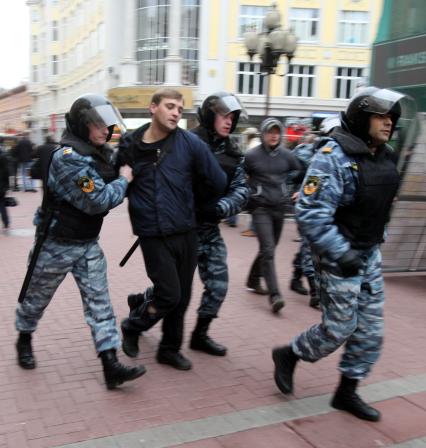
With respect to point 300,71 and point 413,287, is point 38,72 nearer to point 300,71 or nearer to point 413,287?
point 300,71

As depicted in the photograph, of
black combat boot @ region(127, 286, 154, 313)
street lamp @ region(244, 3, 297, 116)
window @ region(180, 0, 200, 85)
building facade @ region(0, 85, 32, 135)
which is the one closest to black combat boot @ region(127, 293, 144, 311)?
black combat boot @ region(127, 286, 154, 313)

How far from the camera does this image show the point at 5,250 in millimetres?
8586

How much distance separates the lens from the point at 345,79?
3681cm

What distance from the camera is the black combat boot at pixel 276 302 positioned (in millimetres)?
5449

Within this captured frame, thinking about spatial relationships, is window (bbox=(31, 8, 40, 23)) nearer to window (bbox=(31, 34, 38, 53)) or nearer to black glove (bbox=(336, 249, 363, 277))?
window (bbox=(31, 34, 38, 53))

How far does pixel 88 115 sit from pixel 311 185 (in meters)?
1.40

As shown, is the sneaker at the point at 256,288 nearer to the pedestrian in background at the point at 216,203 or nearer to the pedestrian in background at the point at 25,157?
the pedestrian in background at the point at 216,203

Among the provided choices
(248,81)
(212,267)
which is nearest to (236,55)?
(248,81)

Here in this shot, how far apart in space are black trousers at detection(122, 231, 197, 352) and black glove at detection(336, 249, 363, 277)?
1117 mm

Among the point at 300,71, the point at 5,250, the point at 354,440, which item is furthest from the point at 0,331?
the point at 300,71

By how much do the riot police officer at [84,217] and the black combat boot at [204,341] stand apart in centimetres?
81

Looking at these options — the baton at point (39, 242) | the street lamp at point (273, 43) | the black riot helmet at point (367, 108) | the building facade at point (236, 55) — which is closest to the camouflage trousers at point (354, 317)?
the black riot helmet at point (367, 108)

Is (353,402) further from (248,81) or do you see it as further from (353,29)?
(353,29)

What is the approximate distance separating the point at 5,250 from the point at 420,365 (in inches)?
248
